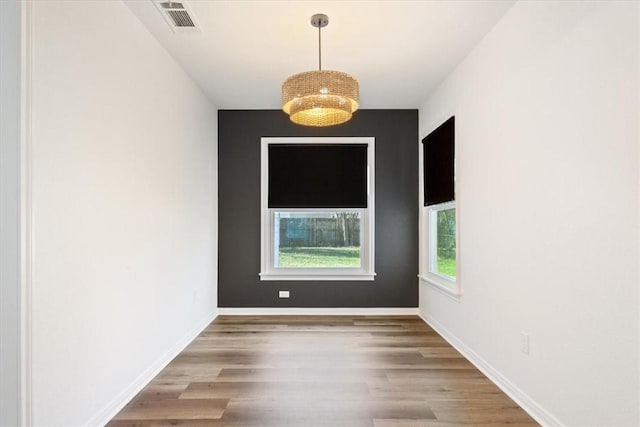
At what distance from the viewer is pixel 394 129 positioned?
4793 mm

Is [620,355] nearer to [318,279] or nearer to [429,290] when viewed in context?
[429,290]

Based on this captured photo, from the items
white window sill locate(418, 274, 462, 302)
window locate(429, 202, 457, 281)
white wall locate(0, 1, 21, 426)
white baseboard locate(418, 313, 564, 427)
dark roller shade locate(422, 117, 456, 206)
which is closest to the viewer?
white wall locate(0, 1, 21, 426)

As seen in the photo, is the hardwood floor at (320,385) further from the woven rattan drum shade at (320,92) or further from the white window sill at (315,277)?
the woven rattan drum shade at (320,92)

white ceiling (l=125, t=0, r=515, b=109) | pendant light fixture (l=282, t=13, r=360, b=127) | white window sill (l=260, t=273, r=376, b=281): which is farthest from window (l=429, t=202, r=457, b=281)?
pendant light fixture (l=282, t=13, r=360, b=127)

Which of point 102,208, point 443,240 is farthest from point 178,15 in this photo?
point 443,240

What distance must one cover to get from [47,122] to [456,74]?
3.26 metres

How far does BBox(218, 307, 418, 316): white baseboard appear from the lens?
4734mm

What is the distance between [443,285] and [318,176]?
2.03 m

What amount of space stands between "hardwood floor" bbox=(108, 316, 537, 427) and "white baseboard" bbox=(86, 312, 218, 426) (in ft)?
0.14

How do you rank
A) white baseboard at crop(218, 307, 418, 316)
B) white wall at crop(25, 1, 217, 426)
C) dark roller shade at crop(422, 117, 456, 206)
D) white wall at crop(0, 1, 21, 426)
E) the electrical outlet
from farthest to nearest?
white baseboard at crop(218, 307, 418, 316), dark roller shade at crop(422, 117, 456, 206), the electrical outlet, white wall at crop(25, 1, 217, 426), white wall at crop(0, 1, 21, 426)

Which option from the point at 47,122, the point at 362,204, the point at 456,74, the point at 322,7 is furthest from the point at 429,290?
the point at 47,122

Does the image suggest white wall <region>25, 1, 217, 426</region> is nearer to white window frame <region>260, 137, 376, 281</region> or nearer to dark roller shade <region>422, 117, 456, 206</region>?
white window frame <region>260, 137, 376, 281</region>

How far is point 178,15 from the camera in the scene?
8.41 ft

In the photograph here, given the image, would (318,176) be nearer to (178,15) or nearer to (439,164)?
(439,164)
